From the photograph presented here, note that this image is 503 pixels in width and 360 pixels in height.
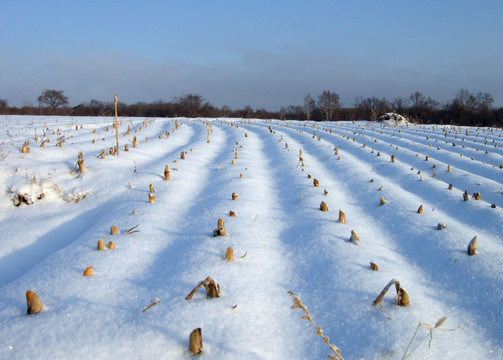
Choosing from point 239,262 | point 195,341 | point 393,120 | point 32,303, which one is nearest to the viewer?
point 195,341

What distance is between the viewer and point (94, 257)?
2.18 metres

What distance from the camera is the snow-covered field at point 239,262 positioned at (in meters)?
1.47

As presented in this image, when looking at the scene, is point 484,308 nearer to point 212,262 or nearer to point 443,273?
point 443,273

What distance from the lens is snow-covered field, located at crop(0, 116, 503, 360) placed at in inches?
58.0

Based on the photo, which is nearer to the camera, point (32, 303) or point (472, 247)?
point (32, 303)

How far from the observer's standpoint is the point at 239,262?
6.96 feet

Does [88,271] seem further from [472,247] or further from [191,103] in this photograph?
[191,103]

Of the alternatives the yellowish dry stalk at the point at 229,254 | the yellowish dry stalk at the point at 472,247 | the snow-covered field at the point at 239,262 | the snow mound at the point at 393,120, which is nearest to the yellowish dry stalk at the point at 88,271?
the snow-covered field at the point at 239,262

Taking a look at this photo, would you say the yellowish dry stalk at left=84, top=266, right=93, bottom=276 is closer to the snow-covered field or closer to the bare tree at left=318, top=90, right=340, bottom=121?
the snow-covered field

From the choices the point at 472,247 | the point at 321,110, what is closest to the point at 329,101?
the point at 321,110

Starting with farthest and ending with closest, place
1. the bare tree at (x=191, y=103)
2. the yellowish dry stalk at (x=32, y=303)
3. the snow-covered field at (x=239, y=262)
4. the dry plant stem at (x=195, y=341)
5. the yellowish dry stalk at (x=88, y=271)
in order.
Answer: the bare tree at (x=191, y=103)
the yellowish dry stalk at (x=88, y=271)
the yellowish dry stalk at (x=32, y=303)
the snow-covered field at (x=239, y=262)
the dry plant stem at (x=195, y=341)

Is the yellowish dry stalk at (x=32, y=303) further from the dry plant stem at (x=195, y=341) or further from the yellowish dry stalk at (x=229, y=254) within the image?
the yellowish dry stalk at (x=229, y=254)

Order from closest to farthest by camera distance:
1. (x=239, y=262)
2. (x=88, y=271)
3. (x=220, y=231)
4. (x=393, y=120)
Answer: (x=88, y=271), (x=239, y=262), (x=220, y=231), (x=393, y=120)

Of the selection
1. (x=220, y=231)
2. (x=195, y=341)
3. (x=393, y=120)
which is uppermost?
(x=393, y=120)
